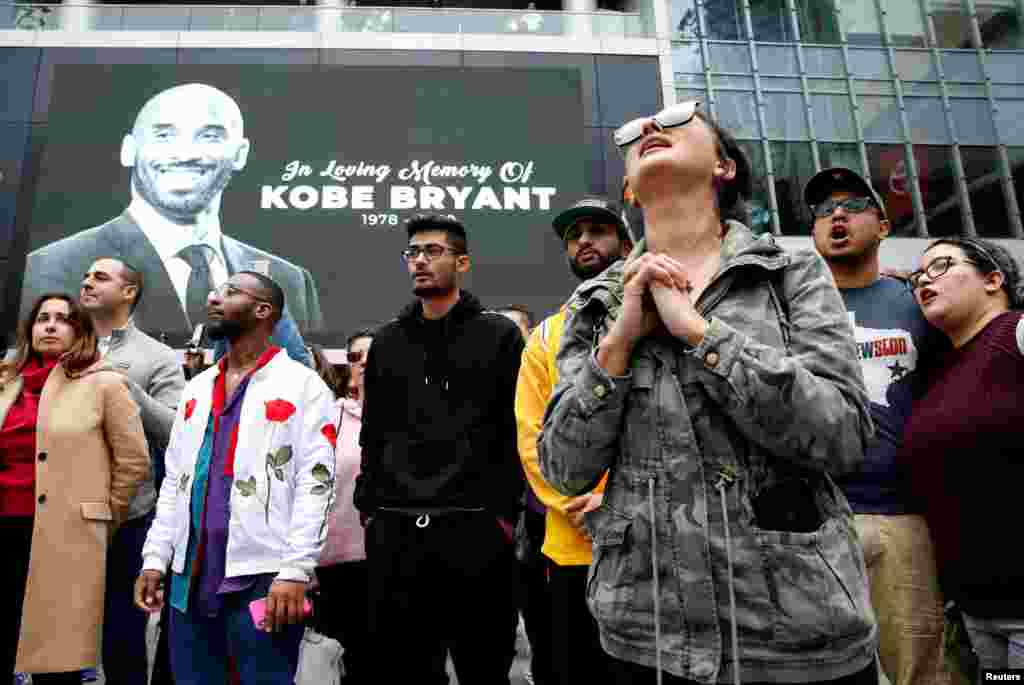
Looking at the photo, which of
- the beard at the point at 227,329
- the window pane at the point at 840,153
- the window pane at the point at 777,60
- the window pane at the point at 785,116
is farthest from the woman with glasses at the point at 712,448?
the window pane at the point at 777,60

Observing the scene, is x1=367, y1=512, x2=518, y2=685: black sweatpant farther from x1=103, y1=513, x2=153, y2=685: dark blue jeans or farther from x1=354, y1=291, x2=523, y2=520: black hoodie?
x1=103, y1=513, x2=153, y2=685: dark blue jeans

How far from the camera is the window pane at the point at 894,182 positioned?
18.7 meters

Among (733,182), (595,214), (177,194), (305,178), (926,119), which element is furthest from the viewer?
(926,119)

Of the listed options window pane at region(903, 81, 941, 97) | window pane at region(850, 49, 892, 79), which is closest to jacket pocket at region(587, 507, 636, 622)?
window pane at region(850, 49, 892, 79)

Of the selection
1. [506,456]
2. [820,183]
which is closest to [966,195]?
[820,183]

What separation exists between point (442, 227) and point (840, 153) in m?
18.5

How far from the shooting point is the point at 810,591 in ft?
4.56

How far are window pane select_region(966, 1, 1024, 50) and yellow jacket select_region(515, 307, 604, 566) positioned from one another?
75.7 ft

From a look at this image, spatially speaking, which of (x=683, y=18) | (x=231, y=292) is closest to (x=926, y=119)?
(x=683, y=18)

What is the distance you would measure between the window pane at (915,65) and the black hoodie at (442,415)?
20780mm

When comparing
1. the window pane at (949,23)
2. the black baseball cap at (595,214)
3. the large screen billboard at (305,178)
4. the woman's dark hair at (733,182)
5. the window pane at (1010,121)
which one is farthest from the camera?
the window pane at (949,23)

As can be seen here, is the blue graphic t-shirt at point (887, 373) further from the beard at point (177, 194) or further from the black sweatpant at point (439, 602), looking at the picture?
the beard at point (177, 194)

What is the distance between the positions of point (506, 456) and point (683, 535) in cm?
183

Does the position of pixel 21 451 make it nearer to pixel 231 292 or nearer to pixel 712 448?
pixel 231 292
